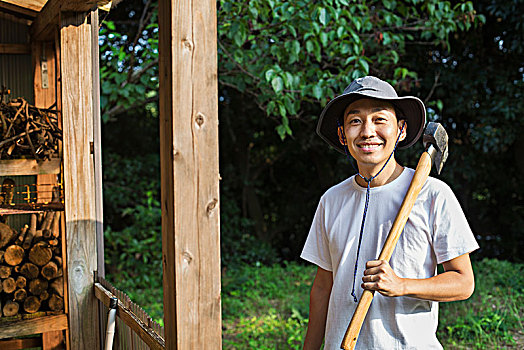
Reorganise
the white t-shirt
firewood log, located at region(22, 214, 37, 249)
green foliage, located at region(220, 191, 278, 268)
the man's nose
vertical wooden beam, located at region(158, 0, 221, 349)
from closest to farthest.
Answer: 1. vertical wooden beam, located at region(158, 0, 221, 349)
2. the white t-shirt
3. the man's nose
4. firewood log, located at region(22, 214, 37, 249)
5. green foliage, located at region(220, 191, 278, 268)

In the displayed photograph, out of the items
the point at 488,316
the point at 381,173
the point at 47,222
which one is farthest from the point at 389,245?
the point at 488,316

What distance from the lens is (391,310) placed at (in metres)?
1.68

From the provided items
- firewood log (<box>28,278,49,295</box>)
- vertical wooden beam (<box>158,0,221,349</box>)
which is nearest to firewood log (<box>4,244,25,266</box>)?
firewood log (<box>28,278,49,295</box>)

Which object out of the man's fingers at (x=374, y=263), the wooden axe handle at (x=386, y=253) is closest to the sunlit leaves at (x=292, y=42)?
the wooden axe handle at (x=386, y=253)

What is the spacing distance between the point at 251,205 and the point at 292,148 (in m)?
1.09

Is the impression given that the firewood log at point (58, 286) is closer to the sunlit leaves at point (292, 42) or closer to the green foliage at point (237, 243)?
the sunlit leaves at point (292, 42)

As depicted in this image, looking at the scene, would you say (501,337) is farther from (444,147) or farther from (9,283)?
(9,283)

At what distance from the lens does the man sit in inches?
63.7

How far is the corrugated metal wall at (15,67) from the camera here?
351cm

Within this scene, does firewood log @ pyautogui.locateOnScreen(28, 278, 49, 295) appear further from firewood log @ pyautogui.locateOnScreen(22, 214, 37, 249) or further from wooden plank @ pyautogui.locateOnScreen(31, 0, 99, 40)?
wooden plank @ pyautogui.locateOnScreen(31, 0, 99, 40)

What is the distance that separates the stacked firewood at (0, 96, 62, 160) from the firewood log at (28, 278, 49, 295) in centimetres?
66

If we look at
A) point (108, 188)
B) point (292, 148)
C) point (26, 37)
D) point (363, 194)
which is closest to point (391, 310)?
point (363, 194)

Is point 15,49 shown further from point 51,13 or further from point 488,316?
point 488,316

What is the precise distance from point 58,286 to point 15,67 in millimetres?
1464
